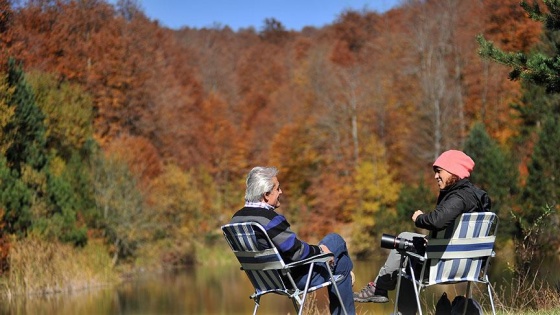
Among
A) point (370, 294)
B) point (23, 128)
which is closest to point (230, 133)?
point (23, 128)

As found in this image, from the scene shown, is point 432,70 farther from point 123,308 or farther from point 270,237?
point 270,237

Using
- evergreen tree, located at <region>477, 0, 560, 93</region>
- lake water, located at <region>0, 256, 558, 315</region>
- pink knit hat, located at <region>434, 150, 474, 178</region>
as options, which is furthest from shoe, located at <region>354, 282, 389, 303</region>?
lake water, located at <region>0, 256, 558, 315</region>

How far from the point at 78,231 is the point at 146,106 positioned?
1397cm

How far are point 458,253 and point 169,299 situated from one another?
15.7m

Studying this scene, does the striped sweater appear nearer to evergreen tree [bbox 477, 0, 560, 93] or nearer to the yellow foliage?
evergreen tree [bbox 477, 0, 560, 93]

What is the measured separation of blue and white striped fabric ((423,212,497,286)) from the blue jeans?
1.67ft

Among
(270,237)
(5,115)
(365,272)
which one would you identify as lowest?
(365,272)

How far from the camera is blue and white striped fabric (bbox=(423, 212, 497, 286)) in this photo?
5723 millimetres

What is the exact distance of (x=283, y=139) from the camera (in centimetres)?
4341

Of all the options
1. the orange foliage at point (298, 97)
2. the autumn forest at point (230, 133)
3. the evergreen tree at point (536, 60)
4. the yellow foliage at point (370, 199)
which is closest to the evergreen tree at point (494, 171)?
the autumn forest at point (230, 133)

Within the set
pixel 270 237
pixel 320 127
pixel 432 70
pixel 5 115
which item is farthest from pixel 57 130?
pixel 270 237

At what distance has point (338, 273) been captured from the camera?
19.8ft

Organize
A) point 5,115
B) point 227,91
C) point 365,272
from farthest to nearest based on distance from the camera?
point 227,91 → point 365,272 → point 5,115

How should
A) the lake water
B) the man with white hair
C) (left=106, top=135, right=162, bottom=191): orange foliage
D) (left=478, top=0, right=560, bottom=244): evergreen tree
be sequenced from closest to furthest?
the man with white hair, the lake water, (left=478, top=0, right=560, bottom=244): evergreen tree, (left=106, top=135, right=162, bottom=191): orange foliage
